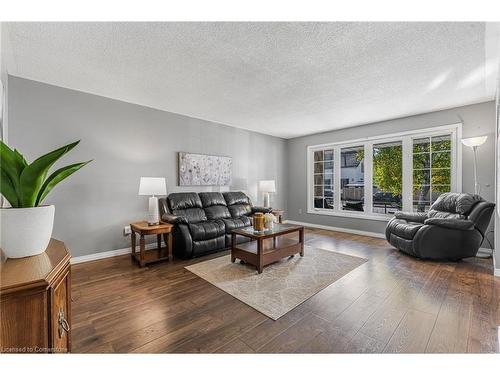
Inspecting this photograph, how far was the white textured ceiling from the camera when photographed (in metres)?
1.89

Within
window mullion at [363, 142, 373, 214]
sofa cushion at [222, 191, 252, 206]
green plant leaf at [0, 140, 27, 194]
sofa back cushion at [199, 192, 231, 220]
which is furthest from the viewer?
window mullion at [363, 142, 373, 214]

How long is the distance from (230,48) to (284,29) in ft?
1.75

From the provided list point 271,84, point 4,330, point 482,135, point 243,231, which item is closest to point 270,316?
point 243,231

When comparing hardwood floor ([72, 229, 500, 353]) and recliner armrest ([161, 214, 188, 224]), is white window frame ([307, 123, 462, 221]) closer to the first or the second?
hardwood floor ([72, 229, 500, 353])

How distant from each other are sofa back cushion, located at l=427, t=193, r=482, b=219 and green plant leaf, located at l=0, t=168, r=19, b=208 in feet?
14.8

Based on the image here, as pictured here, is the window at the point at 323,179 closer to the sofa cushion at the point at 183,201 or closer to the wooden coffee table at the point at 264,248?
the wooden coffee table at the point at 264,248

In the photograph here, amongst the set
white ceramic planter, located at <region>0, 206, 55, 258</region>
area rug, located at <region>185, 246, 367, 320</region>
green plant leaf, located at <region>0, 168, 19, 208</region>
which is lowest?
area rug, located at <region>185, 246, 367, 320</region>

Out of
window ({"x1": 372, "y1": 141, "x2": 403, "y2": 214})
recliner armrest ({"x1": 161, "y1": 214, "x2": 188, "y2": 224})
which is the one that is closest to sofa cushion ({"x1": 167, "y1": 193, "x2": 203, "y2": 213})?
recliner armrest ({"x1": 161, "y1": 214, "x2": 188, "y2": 224})

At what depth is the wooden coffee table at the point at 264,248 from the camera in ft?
9.06

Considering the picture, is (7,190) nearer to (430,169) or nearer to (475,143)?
(475,143)

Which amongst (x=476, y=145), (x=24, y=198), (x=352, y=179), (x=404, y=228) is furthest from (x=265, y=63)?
(x=352, y=179)

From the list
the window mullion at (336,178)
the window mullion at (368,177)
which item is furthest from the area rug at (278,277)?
the window mullion at (336,178)

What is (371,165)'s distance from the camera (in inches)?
189

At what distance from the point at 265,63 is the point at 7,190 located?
2289 mm
